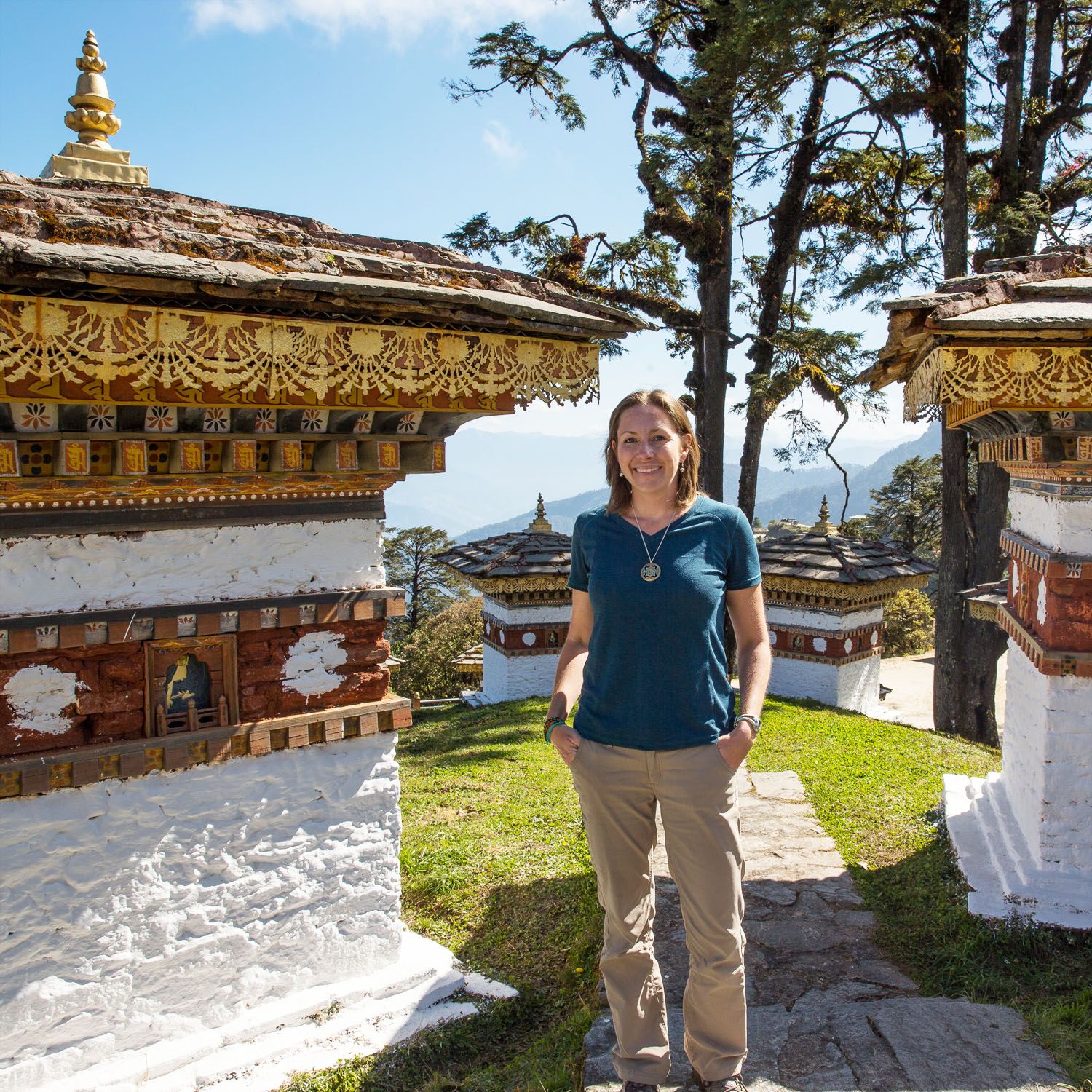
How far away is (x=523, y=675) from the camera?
459 inches

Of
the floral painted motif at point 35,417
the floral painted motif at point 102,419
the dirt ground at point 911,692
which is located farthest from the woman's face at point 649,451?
the dirt ground at point 911,692

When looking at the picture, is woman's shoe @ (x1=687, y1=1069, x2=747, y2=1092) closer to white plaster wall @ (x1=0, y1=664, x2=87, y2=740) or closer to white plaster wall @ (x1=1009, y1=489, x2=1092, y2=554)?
white plaster wall @ (x1=0, y1=664, x2=87, y2=740)

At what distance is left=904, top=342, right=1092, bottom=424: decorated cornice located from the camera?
362 centimetres

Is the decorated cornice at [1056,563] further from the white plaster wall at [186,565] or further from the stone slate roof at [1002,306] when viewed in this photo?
the white plaster wall at [186,565]

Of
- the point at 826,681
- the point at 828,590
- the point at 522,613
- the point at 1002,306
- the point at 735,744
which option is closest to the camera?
the point at 735,744

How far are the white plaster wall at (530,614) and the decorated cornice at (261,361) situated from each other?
8.09 m

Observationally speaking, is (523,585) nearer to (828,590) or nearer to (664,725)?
(828,590)

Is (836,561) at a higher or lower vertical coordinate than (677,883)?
lower

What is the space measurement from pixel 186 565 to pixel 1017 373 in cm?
336

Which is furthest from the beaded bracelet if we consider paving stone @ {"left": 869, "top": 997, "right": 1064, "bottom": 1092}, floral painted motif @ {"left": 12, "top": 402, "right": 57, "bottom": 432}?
floral painted motif @ {"left": 12, "top": 402, "right": 57, "bottom": 432}

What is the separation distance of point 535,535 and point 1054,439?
29.4ft

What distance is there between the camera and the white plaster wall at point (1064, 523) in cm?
406

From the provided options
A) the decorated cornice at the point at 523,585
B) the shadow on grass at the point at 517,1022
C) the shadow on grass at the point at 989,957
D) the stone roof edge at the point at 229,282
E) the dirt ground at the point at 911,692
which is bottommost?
the dirt ground at the point at 911,692

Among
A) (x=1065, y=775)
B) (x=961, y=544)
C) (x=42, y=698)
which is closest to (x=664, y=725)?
(x=42, y=698)
